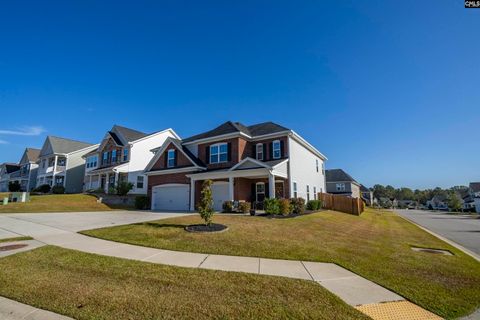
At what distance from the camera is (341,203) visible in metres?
Answer: 26.9

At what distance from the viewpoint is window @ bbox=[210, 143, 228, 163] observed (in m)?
22.3

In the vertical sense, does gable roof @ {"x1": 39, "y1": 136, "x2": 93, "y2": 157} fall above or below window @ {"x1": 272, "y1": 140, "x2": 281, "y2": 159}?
above

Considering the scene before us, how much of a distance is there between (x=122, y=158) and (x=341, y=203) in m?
27.4

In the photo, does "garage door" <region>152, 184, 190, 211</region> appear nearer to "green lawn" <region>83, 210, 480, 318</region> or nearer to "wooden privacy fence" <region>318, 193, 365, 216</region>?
"green lawn" <region>83, 210, 480, 318</region>

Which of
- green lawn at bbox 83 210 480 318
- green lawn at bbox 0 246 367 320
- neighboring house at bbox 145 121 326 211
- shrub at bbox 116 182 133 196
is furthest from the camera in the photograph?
shrub at bbox 116 182 133 196

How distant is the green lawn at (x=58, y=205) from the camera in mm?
19234

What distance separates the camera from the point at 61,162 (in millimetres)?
39281

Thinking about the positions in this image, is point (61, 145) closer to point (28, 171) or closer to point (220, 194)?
point (28, 171)

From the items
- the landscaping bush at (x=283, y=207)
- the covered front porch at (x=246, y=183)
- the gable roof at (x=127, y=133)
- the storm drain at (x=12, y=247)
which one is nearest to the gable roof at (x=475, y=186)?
the covered front porch at (x=246, y=183)

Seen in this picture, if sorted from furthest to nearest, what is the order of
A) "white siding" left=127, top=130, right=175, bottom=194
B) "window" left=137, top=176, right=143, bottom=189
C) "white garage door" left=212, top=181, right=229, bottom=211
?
"window" left=137, top=176, right=143, bottom=189, "white siding" left=127, top=130, right=175, bottom=194, "white garage door" left=212, top=181, right=229, bottom=211

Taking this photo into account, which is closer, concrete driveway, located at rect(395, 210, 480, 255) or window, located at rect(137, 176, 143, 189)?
concrete driveway, located at rect(395, 210, 480, 255)

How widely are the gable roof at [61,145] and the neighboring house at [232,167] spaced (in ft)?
76.8

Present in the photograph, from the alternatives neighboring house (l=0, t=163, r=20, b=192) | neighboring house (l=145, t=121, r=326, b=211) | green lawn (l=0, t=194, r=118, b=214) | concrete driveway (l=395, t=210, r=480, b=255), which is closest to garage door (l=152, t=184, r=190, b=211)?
neighboring house (l=145, t=121, r=326, b=211)

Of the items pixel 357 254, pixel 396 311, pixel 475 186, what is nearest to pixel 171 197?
pixel 357 254
